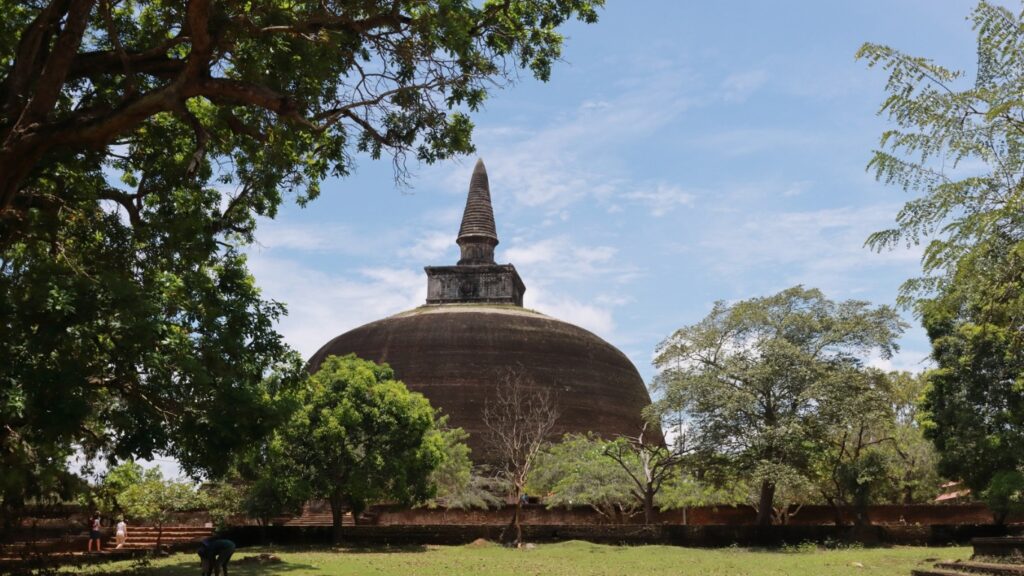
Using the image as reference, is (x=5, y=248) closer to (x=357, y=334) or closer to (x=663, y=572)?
(x=663, y=572)

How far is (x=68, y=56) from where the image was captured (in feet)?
31.5

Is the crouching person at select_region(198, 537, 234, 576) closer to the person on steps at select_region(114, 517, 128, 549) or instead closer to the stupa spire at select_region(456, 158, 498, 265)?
the person on steps at select_region(114, 517, 128, 549)

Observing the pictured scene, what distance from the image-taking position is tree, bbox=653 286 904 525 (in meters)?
24.4

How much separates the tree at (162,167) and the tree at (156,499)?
857 centimetres

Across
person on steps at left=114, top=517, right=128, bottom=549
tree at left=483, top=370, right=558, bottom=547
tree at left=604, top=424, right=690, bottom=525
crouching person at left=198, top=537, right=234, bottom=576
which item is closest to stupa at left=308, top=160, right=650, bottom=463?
tree at left=483, top=370, right=558, bottom=547

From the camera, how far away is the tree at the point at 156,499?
826 inches

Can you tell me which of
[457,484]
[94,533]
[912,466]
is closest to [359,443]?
[94,533]

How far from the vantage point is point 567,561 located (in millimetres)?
19156

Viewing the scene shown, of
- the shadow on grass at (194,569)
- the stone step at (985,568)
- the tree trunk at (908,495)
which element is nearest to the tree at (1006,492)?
the stone step at (985,568)

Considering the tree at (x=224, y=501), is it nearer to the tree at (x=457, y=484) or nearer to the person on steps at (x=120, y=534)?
the person on steps at (x=120, y=534)

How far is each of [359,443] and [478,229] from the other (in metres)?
34.0

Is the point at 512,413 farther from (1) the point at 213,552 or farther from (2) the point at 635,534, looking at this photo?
(1) the point at 213,552

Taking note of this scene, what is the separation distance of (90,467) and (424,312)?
120ft

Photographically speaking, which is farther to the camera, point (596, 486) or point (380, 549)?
point (596, 486)
